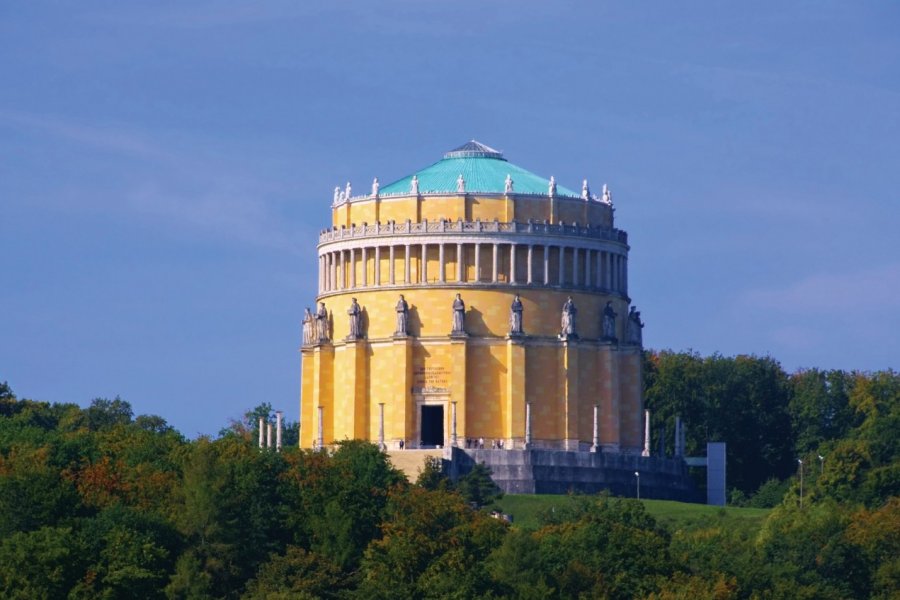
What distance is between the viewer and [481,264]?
13250cm

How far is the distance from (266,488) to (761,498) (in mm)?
31268

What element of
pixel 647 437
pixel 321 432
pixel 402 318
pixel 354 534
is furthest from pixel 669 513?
pixel 354 534

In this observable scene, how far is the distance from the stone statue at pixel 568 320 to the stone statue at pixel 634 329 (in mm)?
4577

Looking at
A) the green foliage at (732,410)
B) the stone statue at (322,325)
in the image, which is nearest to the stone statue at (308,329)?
the stone statue at (322,325)

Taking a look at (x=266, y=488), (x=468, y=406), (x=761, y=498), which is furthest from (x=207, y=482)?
(x=761, y=498)

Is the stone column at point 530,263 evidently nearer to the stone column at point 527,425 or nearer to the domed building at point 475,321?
the domed building at point 475,321

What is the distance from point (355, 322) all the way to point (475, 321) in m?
5.01

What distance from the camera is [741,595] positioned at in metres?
112

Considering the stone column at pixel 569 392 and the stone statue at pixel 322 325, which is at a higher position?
the stone statue at pixel 322 325

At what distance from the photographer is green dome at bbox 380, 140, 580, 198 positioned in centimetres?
13450

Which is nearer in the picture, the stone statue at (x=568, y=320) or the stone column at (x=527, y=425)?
the stone column at (x=527, y=425)

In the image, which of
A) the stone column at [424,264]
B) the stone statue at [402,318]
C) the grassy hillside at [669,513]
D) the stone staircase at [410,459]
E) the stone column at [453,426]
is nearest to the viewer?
the grassy hillside at [669,513]

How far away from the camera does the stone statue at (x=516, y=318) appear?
132 m

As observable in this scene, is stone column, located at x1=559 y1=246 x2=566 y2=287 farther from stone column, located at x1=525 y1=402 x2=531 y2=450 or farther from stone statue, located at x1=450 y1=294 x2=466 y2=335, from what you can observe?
stone column, located at x1=525 y1=402 x2=531 y2=450
